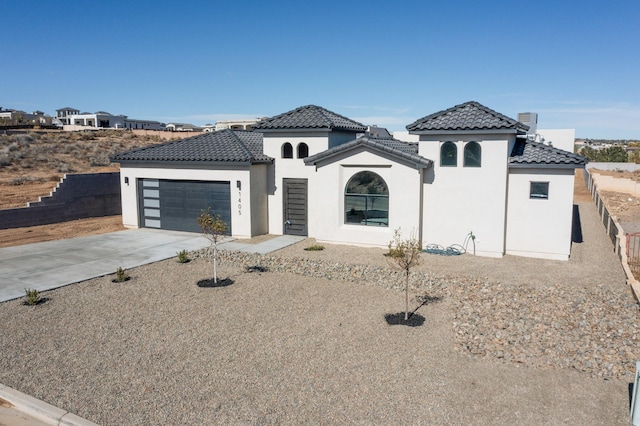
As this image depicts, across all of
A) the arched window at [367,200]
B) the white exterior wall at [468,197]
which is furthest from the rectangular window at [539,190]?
the arched window at [367,200]

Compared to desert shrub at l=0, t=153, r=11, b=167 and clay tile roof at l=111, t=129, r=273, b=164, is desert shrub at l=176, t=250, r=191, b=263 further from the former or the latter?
desert shrub at l=0, t=153, r=11, b=167

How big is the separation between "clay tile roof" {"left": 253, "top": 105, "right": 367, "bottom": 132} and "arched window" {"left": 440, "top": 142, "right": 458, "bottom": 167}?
4364 millimetres

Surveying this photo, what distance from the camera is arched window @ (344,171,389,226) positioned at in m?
17.2

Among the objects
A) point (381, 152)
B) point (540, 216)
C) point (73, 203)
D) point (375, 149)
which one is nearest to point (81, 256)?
point (73, 203)

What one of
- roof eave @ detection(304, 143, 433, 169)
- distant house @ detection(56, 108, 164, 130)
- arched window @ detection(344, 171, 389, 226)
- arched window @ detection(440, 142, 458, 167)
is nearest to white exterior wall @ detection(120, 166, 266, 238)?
roof eave @ detection(304, 143, 433, 169)

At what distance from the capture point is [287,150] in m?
19.8

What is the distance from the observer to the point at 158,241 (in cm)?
1889

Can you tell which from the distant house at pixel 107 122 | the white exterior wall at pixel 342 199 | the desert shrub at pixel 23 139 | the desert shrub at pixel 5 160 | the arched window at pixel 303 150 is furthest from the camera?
the distant house at pixel 107 122

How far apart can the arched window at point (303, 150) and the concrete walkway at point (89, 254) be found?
3269 mm

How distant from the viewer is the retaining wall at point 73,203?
70.8 ft

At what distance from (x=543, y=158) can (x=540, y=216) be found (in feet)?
6.08

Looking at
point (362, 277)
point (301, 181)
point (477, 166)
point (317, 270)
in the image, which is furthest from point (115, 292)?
point (477, 166)

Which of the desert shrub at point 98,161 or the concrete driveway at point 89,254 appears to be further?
the desert shrub at point 98,161

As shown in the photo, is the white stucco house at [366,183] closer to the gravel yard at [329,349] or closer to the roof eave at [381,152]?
the roof eave at [381,152]
